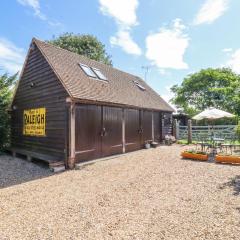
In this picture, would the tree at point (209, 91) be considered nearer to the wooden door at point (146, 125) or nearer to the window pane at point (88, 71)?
the wooden door at point (146, 125)

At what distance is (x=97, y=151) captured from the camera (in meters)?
11.9

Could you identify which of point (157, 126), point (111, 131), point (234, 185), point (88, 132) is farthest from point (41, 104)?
point (234, 185)

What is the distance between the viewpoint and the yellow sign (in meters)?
12.2

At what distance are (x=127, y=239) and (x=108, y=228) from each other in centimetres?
56

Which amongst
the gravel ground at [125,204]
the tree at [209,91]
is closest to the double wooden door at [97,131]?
the gravel ground at [125,204]

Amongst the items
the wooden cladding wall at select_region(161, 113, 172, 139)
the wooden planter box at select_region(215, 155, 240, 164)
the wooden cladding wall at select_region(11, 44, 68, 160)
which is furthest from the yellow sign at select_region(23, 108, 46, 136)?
the wooden cladding wall at select_region(161, 113, 172, 139)

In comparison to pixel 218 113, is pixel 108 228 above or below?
below

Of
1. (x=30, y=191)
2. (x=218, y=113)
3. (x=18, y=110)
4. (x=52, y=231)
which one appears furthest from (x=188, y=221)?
(x=18, y=110)

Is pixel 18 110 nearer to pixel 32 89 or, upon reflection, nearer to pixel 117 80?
pixel 32 89

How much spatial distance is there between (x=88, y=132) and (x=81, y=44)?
2659cm

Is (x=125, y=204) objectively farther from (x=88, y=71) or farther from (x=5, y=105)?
(x=5, y=105)

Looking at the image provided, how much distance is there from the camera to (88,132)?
1134cm

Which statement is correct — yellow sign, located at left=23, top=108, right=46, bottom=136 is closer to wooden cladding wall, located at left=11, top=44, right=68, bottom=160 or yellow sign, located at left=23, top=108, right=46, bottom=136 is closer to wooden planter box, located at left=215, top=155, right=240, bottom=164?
wooden cladding wall, located at left=11, top=44, right=68, bottom=160

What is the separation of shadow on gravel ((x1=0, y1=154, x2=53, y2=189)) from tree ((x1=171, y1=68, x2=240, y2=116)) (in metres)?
29.3
